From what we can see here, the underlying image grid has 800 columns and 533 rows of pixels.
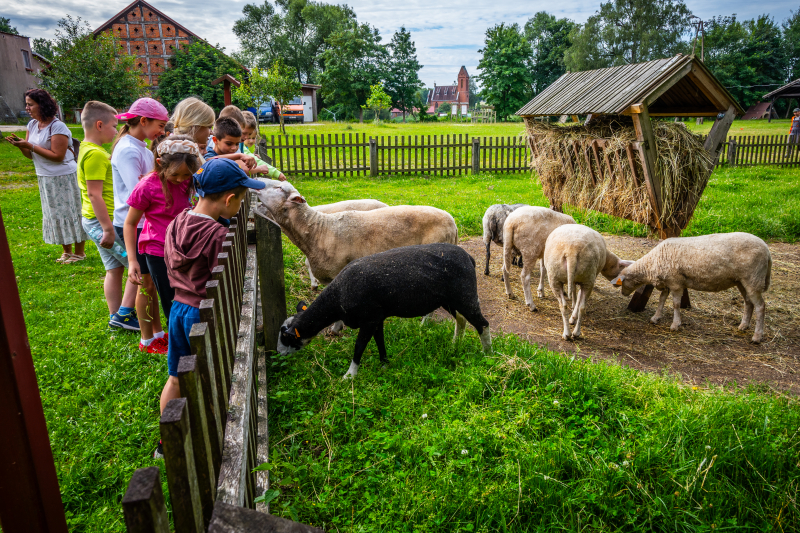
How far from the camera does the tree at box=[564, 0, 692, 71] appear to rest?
4666 centimetres

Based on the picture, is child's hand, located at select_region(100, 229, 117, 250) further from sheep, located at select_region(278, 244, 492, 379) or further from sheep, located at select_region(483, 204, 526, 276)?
sheep, located at select_region(483, 204, 526, 276)

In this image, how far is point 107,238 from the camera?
4.33 metres

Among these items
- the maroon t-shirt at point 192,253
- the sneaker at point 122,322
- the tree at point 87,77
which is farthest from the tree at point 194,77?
the maroon t-shirt at point 192,253

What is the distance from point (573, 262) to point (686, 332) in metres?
1.76

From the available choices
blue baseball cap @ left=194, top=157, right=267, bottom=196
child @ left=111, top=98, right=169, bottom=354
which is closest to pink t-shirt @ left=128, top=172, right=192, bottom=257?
child @ left=111, top=98, right=169, bottom=354

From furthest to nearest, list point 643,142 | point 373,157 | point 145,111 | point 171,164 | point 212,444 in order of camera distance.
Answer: point 373,157
point 643,142
point 145,111
point 171,164
point 212,444

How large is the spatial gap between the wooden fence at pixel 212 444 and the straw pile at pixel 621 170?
6860 mm

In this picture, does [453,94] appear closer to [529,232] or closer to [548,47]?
[548,47]

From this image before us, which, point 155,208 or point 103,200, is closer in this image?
point 155,208

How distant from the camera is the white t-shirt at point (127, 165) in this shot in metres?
3.96

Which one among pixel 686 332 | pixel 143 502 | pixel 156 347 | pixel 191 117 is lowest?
pixel 686 332

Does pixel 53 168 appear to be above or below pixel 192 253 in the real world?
above

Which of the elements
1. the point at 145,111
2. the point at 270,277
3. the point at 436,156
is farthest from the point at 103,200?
the point at 436,156

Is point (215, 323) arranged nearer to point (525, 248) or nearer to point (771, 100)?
point (525, 248)
